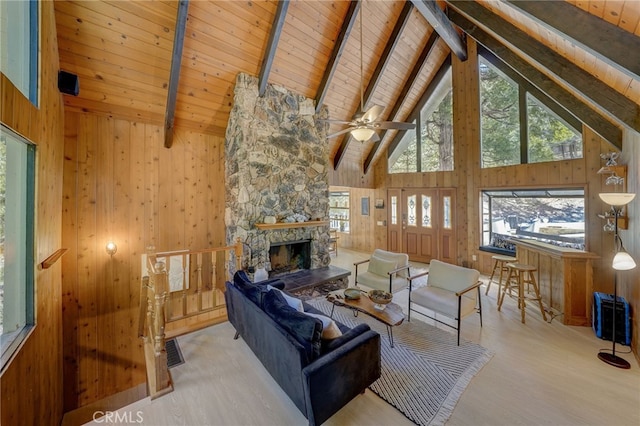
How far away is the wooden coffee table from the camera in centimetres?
281

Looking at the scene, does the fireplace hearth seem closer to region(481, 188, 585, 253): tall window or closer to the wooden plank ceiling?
the wooden plank ceiling

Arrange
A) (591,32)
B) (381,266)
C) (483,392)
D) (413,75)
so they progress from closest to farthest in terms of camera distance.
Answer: (591,32), (483,392), (381,266), (413,75)

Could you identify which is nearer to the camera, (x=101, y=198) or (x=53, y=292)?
(x=53, y=292)

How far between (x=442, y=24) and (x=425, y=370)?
5.65 meters

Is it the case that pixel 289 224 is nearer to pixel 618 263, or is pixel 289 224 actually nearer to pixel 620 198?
pixel 618 263

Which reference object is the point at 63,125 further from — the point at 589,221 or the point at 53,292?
the point at 589,221

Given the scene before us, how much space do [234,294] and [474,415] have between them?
2532 mm

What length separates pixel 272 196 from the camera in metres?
4.91

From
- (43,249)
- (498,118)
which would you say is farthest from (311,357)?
(498,118)

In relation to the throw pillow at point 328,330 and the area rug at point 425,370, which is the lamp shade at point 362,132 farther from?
the area rug at point 425,370

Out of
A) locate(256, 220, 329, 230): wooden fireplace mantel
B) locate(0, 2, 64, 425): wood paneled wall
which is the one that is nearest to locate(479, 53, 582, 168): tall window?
locate(256, 220, 329, 230): wooden fireplace mantel

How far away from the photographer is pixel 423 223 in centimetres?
721

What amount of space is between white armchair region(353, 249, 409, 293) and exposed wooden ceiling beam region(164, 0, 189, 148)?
3.81m

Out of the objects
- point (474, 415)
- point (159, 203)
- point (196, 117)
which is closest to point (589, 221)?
point (474, 415)
